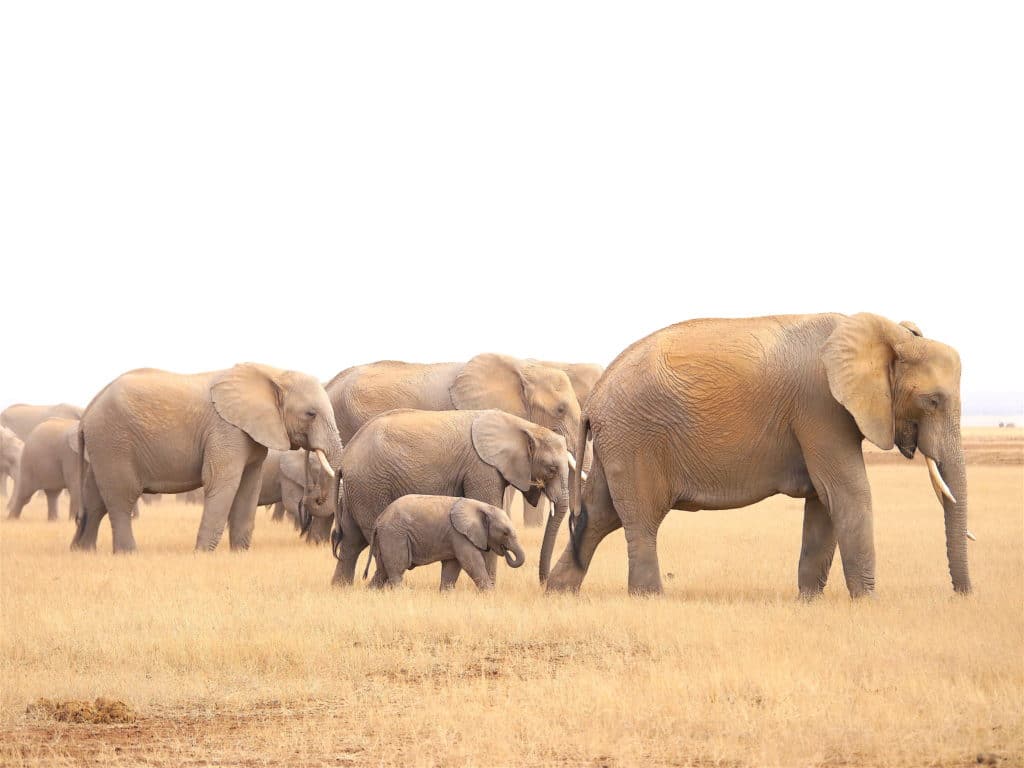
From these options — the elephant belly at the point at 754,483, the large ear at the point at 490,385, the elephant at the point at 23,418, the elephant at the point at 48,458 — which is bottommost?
the elephant at the point at 23,418

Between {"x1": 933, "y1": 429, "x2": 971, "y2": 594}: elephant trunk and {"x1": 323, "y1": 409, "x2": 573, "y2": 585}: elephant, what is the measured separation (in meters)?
4.30

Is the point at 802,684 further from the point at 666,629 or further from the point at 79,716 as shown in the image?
the point at 79,716

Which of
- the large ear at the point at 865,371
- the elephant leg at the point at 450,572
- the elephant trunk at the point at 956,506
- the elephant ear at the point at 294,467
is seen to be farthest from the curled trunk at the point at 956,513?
the elephant ear at the point at 294,467

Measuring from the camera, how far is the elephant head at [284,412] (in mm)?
20281

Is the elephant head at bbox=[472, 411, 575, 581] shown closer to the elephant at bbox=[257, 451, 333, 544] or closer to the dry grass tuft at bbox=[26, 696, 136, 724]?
the elephant at bbox=[257, 451, 333, 544]

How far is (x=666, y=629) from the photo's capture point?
1204 centimetres

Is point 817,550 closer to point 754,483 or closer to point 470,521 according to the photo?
point 754,483

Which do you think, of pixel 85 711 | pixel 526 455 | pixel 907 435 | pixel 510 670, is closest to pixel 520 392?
pixel 526 455

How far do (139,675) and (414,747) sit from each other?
3.17 meters

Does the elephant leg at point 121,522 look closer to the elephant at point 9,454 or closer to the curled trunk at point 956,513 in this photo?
the curled trunk at point 956,513

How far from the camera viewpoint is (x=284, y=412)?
20.4 m

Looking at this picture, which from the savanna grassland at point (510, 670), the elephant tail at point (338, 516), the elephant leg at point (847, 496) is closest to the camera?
the savanna grassland at point (510, 670)

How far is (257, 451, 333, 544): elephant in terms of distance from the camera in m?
22.2

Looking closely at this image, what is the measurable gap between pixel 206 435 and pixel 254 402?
857mm
